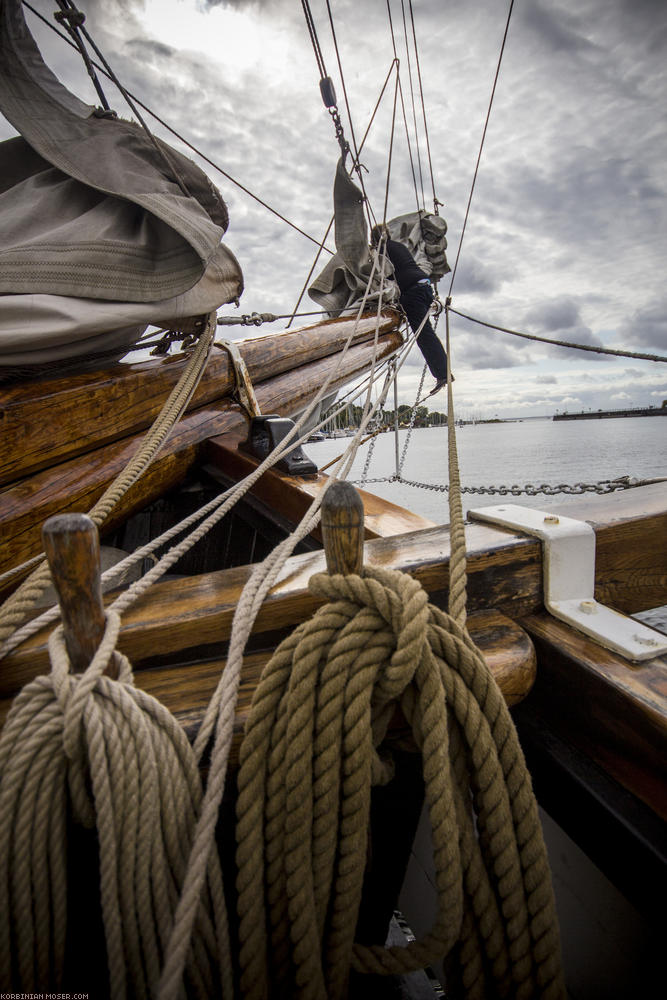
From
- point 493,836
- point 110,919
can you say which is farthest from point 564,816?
point 110,919

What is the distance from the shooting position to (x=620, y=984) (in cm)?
88

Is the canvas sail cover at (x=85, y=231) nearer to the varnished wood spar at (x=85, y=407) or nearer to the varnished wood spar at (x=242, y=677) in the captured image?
the varnished wood spar at (x=85, y=407)

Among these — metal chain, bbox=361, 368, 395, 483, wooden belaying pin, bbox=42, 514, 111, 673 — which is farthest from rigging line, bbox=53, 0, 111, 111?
wooden belaying pin, bbox=42, 514, 111, 673

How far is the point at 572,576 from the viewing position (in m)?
1.00

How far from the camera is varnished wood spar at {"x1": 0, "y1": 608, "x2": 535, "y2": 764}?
75 centimetres

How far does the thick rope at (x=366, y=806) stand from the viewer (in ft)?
1.88

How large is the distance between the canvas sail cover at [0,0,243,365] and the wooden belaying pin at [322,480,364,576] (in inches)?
45.9

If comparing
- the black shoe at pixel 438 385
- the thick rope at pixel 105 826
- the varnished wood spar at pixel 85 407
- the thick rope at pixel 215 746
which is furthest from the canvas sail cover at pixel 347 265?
the thick rope at pixel 105 826

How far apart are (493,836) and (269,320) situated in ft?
9.50

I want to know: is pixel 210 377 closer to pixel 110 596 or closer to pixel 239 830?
pixel 110 596

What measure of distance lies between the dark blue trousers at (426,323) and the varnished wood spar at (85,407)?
3016 mm

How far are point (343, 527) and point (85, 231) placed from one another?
4.67 feet

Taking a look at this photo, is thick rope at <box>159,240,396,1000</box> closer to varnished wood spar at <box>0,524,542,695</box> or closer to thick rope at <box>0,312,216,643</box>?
varnished wood spar at <box>0,524,542,695</box>

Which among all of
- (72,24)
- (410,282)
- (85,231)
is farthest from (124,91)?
(410,282)
